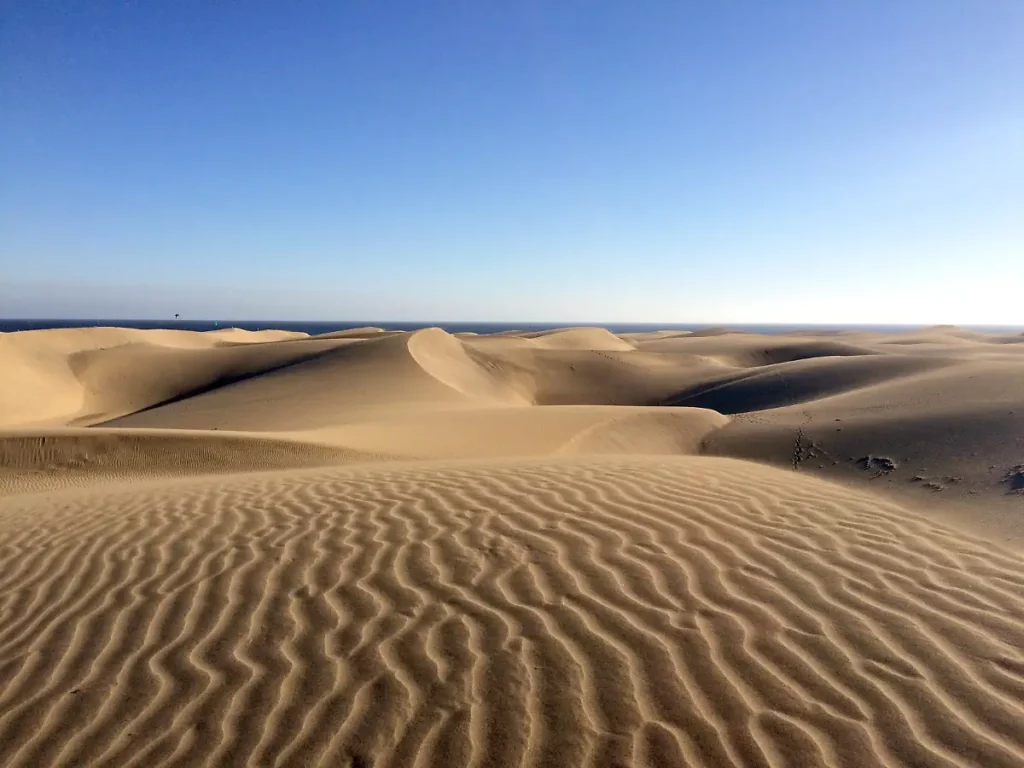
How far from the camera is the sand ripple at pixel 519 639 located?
106 inches

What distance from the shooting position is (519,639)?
337 cm

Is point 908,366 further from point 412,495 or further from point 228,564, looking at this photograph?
point 228,564

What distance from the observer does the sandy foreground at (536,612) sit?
2723mm

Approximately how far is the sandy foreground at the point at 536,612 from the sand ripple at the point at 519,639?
16 mm

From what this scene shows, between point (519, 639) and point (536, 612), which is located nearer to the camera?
point (519, 639)

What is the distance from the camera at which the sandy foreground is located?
272 centimetres

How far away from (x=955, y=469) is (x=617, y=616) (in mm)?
6173

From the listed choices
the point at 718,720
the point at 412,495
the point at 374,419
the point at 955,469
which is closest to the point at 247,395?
the point at 374,419

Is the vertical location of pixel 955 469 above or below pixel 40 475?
above

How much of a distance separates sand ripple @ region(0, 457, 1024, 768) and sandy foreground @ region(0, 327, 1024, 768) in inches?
0.6

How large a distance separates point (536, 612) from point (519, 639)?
287 millimetres

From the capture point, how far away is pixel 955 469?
7609mm

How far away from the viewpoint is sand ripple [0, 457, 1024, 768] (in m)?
2.70

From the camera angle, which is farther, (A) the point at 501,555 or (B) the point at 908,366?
(B) the point at 908,366
